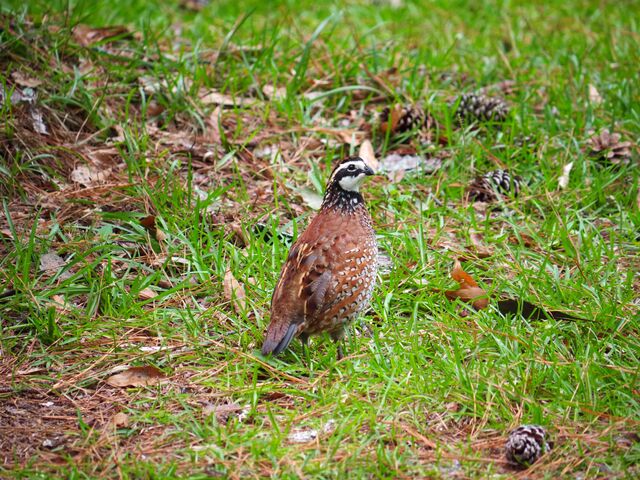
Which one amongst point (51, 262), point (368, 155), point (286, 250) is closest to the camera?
point (51, 262)

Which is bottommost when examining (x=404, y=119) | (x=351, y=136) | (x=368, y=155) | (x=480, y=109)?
(x=368, y=155)

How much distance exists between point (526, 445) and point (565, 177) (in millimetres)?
3182

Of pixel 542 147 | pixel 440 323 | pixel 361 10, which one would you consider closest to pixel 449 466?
pixel 440 323

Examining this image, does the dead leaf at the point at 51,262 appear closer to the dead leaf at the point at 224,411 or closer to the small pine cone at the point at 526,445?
the dead leaf at the point at 224,411

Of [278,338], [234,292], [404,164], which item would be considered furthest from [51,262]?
[404,164]

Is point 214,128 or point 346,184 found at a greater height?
point 346,184

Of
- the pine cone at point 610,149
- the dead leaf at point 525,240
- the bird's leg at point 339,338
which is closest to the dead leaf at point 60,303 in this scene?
the bird's leg at point 339,338

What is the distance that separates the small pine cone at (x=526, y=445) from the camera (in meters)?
3.80

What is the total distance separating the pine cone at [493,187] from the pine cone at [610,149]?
72cm

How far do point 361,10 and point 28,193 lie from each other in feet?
16.4

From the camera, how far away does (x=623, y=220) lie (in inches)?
239

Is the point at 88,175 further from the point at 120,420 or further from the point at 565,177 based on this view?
the point at 565,177

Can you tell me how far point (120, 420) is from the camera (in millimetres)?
4176

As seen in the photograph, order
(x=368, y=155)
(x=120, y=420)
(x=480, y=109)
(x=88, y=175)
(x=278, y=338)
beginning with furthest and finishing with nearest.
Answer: (x=480, y=109)
(x=368, y=155)
(x=88, y=175)
(x=278, y=338)
(x=120, y=420)
